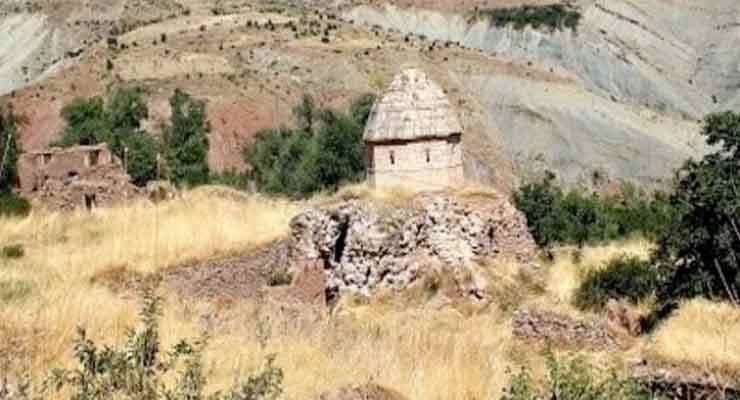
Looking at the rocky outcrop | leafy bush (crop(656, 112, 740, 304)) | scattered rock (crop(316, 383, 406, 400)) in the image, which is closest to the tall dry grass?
the rocky outcrop

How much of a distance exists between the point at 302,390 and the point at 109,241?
1129 cm

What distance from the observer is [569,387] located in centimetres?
689

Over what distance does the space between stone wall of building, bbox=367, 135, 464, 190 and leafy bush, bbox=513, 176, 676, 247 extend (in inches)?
478

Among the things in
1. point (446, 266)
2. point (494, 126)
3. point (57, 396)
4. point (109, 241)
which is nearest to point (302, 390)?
point (57, 396)

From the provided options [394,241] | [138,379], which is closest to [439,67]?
[394,241]

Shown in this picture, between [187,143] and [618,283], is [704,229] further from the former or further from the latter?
[187,143]

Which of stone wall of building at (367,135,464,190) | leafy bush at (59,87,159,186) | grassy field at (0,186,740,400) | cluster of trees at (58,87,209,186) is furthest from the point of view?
cluster of trees at (58,87,209,186)

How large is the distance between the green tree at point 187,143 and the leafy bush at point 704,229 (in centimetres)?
2238

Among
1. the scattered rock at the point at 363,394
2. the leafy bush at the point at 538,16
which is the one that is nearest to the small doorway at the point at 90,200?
the scattered rock at the point at 363,394

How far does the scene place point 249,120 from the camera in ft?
236

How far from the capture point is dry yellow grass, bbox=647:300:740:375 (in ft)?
34.1

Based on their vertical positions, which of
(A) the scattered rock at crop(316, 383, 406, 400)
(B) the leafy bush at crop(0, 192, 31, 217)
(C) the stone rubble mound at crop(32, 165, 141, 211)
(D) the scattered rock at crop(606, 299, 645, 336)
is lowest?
(D) the scattered rock at crop(606, 299, 645, 336)

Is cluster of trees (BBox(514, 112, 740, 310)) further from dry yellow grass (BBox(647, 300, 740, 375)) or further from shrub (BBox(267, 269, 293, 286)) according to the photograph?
shrub (BBox(267, 269, 293, 286))

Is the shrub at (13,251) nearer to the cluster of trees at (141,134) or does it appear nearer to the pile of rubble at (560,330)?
the pile of rubble at (560,330)
